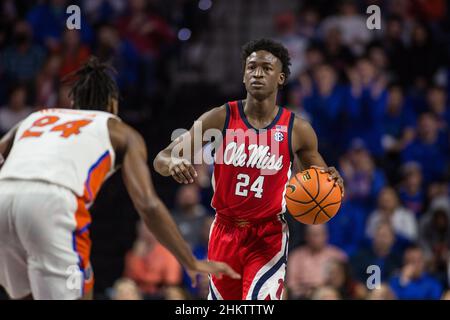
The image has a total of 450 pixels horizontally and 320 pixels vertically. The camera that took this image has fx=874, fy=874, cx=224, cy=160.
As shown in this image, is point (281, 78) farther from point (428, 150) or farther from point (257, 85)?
point (428, 150)

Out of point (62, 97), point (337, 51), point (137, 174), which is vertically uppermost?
point (337, 51)

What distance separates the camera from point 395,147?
11133 millimetres

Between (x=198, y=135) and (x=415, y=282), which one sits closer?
(x=198, y=135)

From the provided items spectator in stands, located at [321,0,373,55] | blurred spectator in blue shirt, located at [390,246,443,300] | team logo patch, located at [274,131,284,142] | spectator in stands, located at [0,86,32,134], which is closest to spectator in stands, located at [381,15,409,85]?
spectator in stands, located at [321,0,373,55]

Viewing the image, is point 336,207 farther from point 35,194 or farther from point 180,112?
point 180,112

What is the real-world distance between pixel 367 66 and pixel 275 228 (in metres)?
5.43

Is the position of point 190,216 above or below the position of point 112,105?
below

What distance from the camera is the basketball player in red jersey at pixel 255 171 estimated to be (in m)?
5.96

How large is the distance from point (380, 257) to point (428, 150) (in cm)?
200

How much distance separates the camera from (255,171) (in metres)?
6.00

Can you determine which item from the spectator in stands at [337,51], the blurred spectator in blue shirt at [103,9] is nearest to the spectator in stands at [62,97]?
the blurred spectator in blue shirt at [103,9]

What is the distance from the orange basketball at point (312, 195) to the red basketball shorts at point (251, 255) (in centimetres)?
23

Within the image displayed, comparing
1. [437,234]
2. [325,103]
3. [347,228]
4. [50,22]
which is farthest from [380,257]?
[50,22]

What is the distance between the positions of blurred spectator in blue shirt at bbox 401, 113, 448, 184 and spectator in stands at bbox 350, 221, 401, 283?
1.61 m
